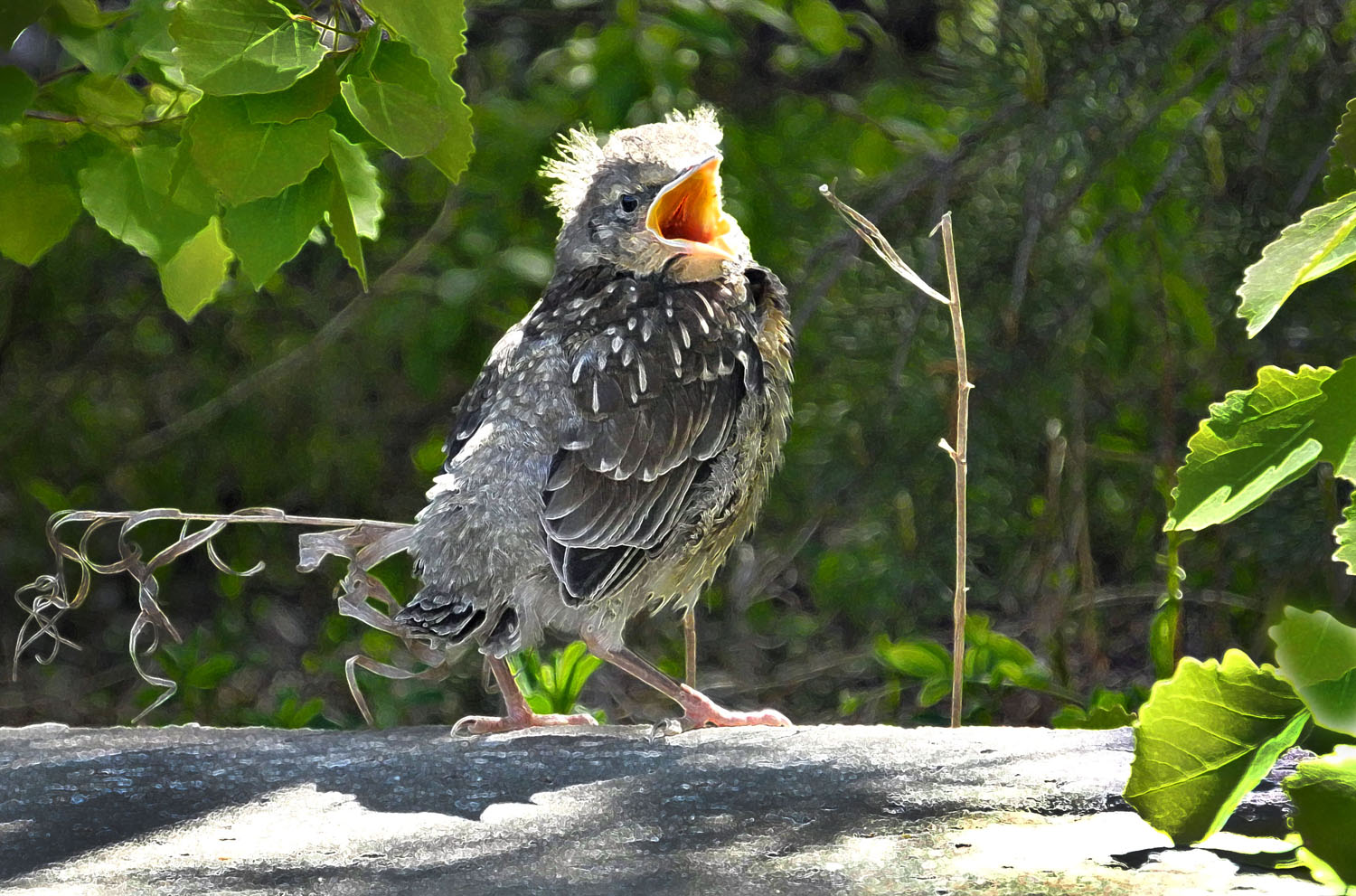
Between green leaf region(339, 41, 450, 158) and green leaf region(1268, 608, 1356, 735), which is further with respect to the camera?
green leaf region(339, 41, 450, 158)

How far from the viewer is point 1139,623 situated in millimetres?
4328

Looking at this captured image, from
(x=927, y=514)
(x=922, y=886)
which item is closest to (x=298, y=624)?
(x=927, y=514)

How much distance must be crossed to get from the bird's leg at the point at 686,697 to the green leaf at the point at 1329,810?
172cm

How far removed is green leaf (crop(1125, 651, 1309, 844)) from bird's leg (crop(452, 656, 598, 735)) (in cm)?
164

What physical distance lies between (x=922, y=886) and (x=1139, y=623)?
297 cm

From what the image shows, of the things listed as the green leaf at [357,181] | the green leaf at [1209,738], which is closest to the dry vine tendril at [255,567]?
the green leaf at [357,181]

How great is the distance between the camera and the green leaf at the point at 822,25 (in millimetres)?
3617

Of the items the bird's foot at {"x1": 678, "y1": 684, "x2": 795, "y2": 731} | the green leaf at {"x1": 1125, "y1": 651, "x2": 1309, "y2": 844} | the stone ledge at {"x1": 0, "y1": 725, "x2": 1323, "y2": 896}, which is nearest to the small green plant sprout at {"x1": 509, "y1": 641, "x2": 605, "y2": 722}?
the bird's foot at {"x1": 678, "y1": 684, "x2": 795, "y2": 731}

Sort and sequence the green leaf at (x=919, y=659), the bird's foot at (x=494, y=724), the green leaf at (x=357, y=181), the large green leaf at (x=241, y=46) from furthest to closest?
the green leaf at (x=919, y=659) < the bird's foot at (x=494, y=724) < the green leaf at (x=357, y=181) < the large green leaf at (x=241, y=46)

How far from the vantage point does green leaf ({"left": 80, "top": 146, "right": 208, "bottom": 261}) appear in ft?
5.64

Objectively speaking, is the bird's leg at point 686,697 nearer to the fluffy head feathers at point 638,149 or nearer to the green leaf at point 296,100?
the fluffy head feathers at point 638,149

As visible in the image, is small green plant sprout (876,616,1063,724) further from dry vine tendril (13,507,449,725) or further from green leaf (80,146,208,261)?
green leaf (80,146,208,261)

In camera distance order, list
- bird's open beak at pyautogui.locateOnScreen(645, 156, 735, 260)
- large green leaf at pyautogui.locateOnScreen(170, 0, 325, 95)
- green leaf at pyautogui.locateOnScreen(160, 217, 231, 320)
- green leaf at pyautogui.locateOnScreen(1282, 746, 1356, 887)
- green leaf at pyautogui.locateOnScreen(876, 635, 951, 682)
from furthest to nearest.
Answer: green leaf at pyautogui.locateOnScreen(876, 635, 951, 682)
bird's open beak at pyautogui.locateOnScreen(645, 156, 735, 260)
green leaf at pyautogui.locateOnScreen(160, 217, 231, 320)
large green leaf at pyautogui.locateOnScreen(170, 0, 325, 95)
green leaf at pyautogui.locateOnScreen(1282, 746, 1356, 887)

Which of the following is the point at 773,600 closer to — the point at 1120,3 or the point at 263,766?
the point at 1120,3
